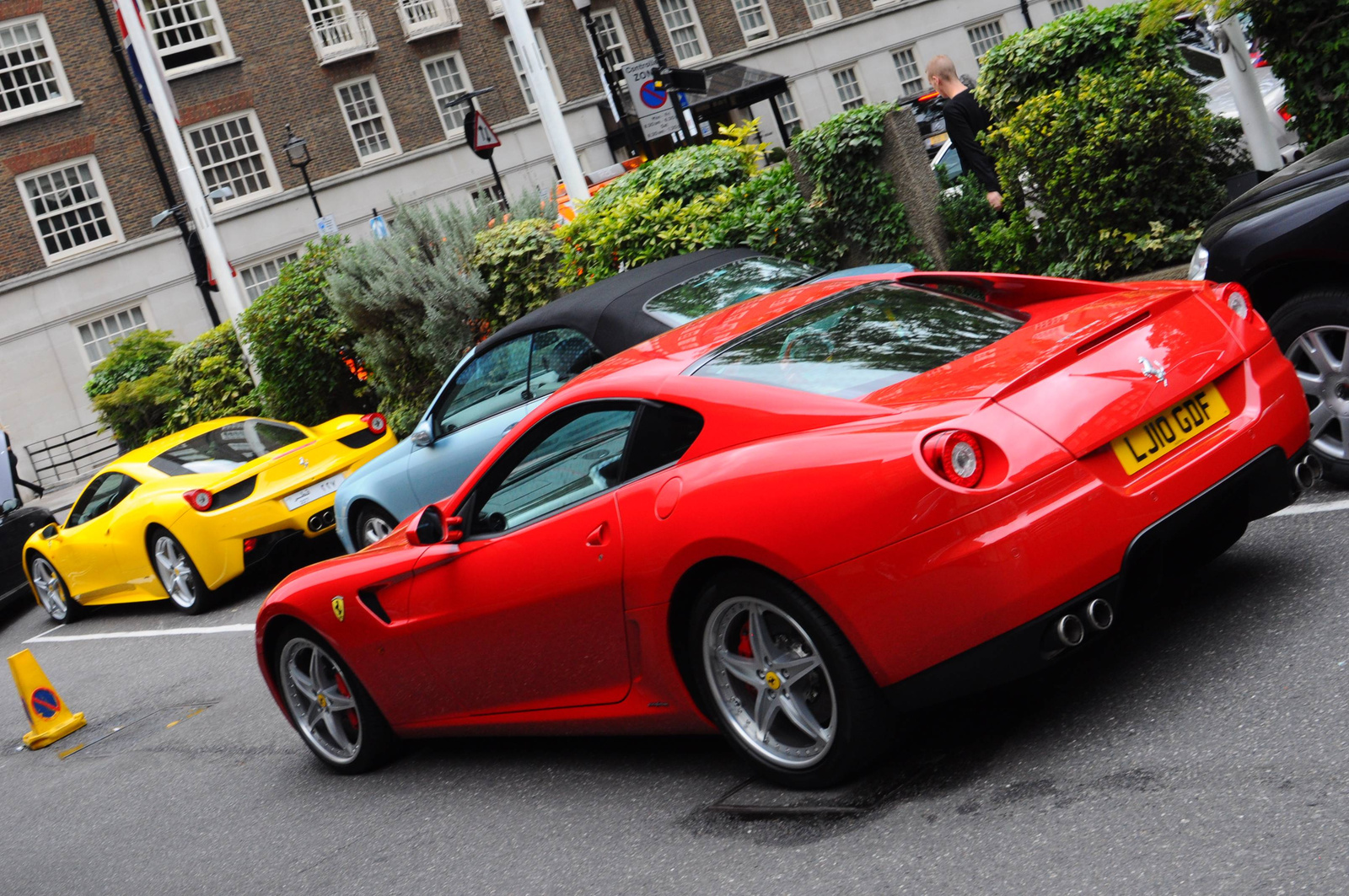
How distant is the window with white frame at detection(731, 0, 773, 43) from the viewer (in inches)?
1630

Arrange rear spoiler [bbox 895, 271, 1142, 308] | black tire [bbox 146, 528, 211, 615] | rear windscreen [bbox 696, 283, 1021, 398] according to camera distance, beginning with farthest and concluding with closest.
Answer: black tire [bbox 146, 528, 211, 615] → rear spoiler [bbox 895, 271, 1142, 308] → rear windscreen [bbox 696, 283, 1021, 398]

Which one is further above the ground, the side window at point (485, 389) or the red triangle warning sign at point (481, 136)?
the red triangle warning sign at point (481, 136)

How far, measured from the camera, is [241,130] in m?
35.8

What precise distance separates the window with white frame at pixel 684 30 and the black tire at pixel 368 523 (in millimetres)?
33883

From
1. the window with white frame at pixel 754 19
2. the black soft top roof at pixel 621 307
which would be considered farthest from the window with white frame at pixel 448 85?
the black soft top roof at pixel 621 307

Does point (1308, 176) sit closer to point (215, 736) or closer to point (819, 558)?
point (819, 558)

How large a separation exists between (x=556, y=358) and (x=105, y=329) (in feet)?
99.8

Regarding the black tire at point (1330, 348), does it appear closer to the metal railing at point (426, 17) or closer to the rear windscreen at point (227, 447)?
the rear windscreen at point (227, 447)

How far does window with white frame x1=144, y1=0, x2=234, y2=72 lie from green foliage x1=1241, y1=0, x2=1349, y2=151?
107ft

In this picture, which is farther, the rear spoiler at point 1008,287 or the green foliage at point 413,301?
the green foliage at point 413,301

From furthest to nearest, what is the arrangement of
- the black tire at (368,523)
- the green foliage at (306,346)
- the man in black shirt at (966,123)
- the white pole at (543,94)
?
1. the white pole at (543,94)
2. the green foliage at (306,346)
3. the man in black shirt at (966,123)
4. the black tire at (368,523)

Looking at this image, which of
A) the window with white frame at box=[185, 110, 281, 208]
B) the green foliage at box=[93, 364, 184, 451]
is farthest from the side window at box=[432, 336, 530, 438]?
the window with white frame at box=[185, 110, 281, 208]

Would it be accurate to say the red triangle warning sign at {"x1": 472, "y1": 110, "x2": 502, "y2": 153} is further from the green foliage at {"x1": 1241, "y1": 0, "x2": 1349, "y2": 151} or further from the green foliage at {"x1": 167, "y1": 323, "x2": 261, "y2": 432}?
the green foliage at {"x1": 1241, "y1": 0, "x2": 1349, "y2": 151}

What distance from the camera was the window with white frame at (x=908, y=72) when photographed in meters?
43.4
